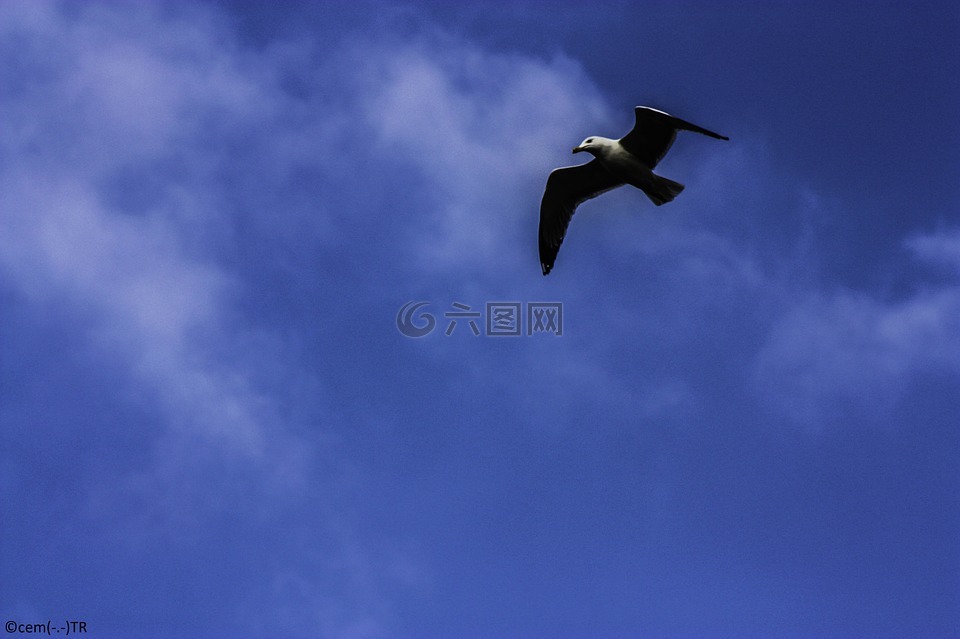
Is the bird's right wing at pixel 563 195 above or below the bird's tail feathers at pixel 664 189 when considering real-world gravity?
above

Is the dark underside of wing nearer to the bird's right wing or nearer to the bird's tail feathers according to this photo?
the bird's tail feathers

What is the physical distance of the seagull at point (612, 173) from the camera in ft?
43.6

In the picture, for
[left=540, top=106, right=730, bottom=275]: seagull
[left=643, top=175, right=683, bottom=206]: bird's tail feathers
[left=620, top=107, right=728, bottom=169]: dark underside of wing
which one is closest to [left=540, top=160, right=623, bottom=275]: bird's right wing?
[left=540, top=106, right=730, bottom=275]: seagull

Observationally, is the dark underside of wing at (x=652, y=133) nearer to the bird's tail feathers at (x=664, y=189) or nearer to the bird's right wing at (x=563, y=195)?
the bird's tail feathers at (x=664, y=189)

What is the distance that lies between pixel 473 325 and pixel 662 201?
3.42 m

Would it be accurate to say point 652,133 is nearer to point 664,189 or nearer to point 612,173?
point 664,189

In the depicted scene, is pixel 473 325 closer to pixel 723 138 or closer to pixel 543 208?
pixel 543 208

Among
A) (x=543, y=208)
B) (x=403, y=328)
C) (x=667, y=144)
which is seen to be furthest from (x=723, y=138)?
(x=403, y=328)

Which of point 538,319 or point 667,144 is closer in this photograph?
point 667,144

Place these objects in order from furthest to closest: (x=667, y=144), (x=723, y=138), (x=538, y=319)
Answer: (x=538, y=319), (x=667, y=144), (x=723, y=138)

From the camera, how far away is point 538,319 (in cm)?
1442

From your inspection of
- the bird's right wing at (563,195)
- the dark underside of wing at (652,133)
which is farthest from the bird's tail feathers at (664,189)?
the bird's right wing at (563,195)

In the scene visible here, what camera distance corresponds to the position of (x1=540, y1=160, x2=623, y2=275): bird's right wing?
14883mm

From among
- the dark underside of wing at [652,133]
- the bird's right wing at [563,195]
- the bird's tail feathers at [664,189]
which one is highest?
the bird's right wing at [563,195]
